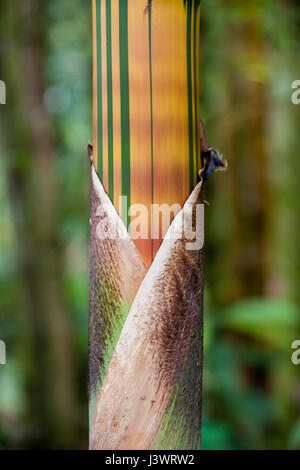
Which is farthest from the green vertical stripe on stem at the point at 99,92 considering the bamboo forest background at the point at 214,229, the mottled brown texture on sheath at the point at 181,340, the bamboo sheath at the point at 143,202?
the bamboo forest background at the point at 214,229

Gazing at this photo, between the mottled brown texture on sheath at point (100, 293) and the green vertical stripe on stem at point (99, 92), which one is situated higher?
the green vertical stripe on stem at point (99, 92)

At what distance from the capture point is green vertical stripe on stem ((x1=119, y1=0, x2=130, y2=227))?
0.45 metres

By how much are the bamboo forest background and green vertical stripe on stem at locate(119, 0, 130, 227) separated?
1206 millimetres

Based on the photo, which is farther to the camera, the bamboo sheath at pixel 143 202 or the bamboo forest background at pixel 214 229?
the bamboo forest background at pixel 214 229

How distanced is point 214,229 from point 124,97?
8.10 ft

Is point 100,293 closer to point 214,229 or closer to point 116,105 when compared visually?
point 116,105

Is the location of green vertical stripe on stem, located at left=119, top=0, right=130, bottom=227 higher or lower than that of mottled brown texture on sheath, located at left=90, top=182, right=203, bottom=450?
higher

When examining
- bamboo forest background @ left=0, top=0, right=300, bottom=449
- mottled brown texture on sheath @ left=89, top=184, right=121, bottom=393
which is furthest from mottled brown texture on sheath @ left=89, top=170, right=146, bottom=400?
bamboo forest background @ left=0, top=0, right=300, bottom=449

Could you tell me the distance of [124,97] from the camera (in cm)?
45

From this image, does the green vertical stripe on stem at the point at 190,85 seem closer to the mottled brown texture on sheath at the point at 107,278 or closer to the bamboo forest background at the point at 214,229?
the mottled brown texture on sheath at the point at 107,278

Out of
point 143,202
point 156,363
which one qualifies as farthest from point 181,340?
point 143,202

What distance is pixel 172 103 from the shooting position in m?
0.45

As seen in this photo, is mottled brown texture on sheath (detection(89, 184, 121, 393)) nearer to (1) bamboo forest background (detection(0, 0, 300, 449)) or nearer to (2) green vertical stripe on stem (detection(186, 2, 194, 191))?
(2) green vertical stripe on stem (detection(186, 2, 194, 191))

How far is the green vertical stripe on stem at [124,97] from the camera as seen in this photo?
1.46 ft
